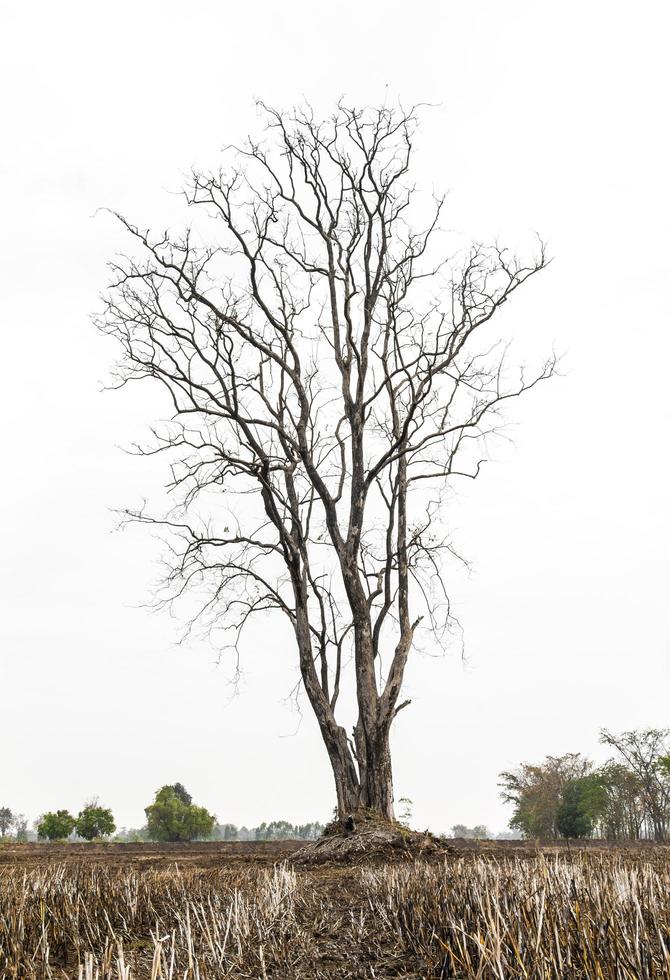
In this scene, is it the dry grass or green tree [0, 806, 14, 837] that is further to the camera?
green tree [0, 806, 14, 837]

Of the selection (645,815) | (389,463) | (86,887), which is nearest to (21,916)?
(86,887)

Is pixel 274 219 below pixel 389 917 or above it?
above

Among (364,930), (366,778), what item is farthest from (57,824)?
(364,930)

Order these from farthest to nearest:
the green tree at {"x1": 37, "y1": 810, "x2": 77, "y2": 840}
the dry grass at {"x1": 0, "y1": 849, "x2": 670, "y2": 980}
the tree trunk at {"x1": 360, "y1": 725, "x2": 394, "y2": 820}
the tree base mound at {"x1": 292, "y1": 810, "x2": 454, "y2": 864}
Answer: the green tree at {"x1": 37, "y1": 810, "x2": 77, "y2": 840}, the tree trunk at {"x1": 360, "y1": 725, "x2": 394, "y2": 820}, the tree base mound at {"x1": 292, "y1": 810, "x2": 454, "y2": 864}, the dry grass at {"x1": 0, "y1": 849, "x2": 670, "y2": 980}

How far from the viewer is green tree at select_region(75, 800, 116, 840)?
48.5 metres

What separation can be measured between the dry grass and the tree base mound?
5.48 meters

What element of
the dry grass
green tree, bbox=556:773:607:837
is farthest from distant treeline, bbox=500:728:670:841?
the dry grass

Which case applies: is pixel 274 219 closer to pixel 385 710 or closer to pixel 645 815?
pixel 385 710

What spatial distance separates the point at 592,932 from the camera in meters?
2.92

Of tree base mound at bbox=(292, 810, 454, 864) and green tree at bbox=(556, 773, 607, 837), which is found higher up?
tree base mound at bbox=(292, 810, 454, 864)

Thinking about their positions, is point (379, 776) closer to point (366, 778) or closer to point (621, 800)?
point (366, 778)

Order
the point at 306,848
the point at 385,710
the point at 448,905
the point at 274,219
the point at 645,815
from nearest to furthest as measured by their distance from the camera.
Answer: the point at 448,905, the point at 306,848, the point at 385,710, the point at 274,219, the point at 645,815

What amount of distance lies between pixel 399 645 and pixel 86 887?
29.1ft

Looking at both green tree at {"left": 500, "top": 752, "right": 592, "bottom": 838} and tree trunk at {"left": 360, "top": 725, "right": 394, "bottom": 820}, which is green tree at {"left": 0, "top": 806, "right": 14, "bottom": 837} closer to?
green tree at {"left": 500, "top": 752, "right": 592, "bottom": 838}
